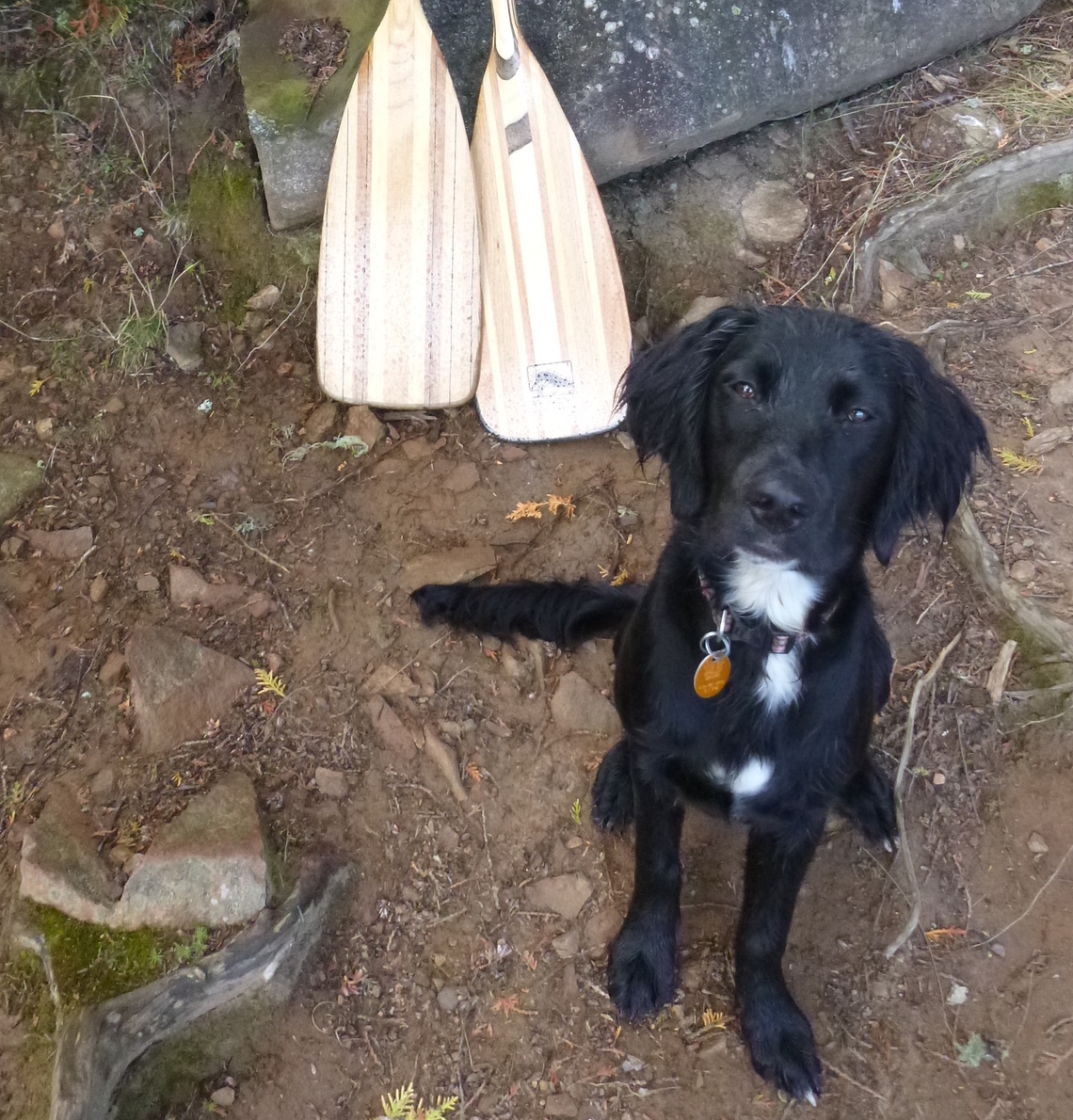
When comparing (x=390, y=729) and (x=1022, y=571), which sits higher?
(x=390, y=729)

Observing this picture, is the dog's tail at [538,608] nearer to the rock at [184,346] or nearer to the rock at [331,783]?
the rock at [331,783]

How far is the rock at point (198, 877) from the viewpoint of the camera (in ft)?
7.59

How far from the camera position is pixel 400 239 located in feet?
10.7

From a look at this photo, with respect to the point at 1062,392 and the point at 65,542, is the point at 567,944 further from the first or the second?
the point at 1062,392

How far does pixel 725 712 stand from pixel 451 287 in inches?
76.5

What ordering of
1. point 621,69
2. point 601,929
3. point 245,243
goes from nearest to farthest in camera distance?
point 601,929 < point 621,69 < point 245,243

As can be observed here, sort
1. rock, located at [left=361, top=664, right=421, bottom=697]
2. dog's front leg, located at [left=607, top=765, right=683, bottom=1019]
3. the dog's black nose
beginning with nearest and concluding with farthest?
the dog's black nose, dog's front leg, located at [left=607, top=765, right=683, bottom=1019], rock, located at [left=361, top=664, right=421, bottom=697]

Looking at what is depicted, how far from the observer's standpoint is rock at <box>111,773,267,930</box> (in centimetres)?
231

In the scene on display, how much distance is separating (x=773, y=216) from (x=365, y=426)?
167cm

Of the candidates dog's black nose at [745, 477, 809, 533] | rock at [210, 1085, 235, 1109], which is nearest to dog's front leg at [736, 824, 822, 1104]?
dog's black nose at [745, 477, 809, 533]

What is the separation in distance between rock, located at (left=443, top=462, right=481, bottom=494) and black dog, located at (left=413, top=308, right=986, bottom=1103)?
95 centimetres

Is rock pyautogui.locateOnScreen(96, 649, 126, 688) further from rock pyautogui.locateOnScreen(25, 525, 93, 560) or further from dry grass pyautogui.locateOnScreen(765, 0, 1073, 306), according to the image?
dry grass pyautogui.locateOnScreen(765, 0, 1073, 306)

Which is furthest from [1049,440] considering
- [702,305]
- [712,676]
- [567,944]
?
[567,944]

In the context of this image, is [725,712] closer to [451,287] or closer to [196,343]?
[451,287]
